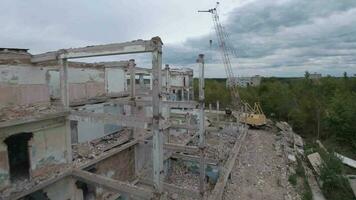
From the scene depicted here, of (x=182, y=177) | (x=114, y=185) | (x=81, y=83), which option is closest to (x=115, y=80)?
(x=81, y=83)

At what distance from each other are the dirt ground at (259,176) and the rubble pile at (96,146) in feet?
19.1

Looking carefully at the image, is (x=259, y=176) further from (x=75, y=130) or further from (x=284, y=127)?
(x=284, y=127)

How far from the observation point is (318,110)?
27391 mm

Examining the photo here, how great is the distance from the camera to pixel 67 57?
26.9 ft

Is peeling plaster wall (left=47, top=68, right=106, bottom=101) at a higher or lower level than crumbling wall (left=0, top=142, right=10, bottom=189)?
higher

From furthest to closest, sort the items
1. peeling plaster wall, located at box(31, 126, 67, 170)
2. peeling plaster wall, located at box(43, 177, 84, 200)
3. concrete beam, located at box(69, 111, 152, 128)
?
peeling plaster wall, located at box(43, 177, 84, 200)
peeling plaster wall, located at box(31, 126, 67, 170)
concrete beam, located at box(69, 111, 152, 128)

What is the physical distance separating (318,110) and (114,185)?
2555 centimetres

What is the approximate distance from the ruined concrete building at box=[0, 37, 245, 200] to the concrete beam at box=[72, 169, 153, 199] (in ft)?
0.09

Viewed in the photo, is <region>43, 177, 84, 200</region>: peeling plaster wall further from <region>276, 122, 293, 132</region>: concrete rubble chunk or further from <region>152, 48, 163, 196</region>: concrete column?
<region>276, 122, 293, 132</region>: concrete rubble chunk

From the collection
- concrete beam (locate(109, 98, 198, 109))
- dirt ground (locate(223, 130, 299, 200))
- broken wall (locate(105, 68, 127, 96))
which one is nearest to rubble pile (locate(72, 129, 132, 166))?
concrete beam (locate(109, 98, 198, 109))

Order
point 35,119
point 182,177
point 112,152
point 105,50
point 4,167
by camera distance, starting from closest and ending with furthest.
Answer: point 105,50 < point 4,167 < point 35,119 < point 112,152 < point 182,177

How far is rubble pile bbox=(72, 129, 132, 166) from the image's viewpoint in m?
10.4

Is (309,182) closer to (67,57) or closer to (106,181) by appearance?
(106,181)

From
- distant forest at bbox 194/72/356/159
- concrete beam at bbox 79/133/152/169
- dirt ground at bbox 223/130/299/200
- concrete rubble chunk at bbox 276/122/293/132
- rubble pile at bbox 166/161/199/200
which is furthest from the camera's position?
concrete rubble chunk at bbox 276/122/293/132
